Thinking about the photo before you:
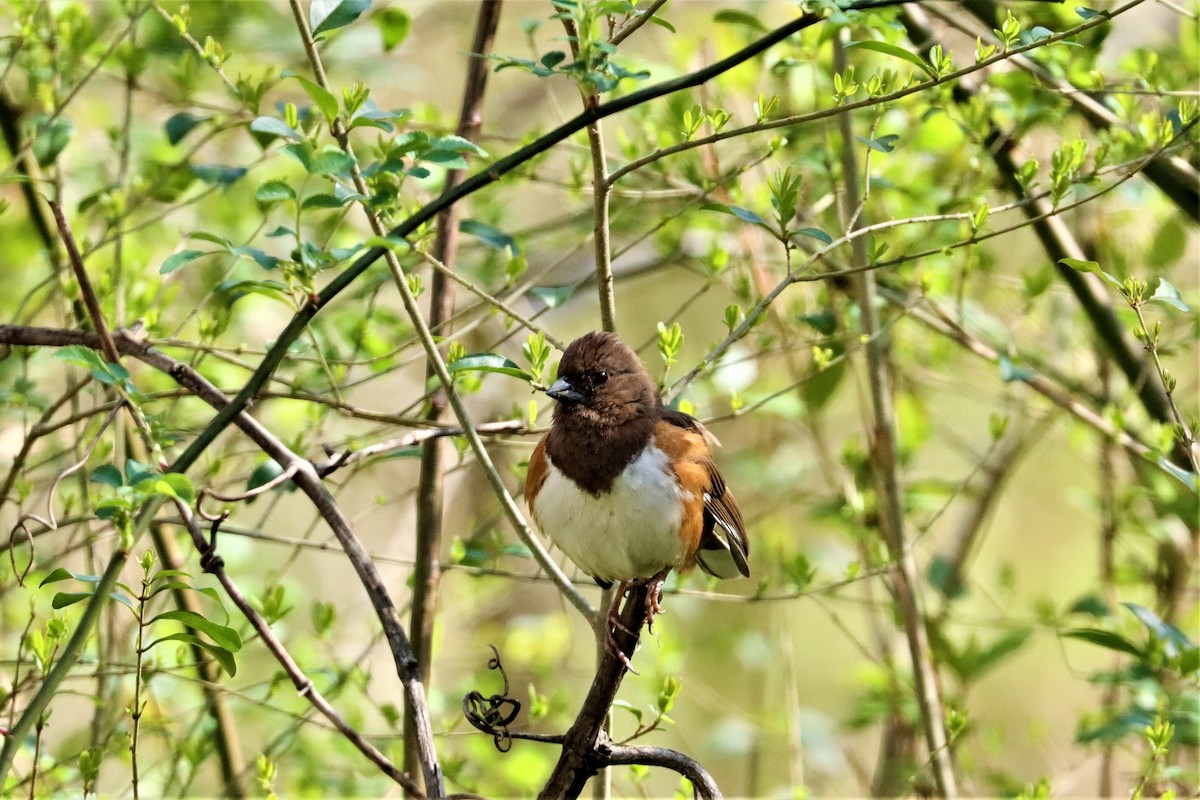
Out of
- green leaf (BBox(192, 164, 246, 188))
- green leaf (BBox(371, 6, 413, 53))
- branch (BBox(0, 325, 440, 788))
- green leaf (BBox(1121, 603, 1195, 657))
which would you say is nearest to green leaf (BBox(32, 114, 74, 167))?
green leaf (BBox(192, 164, 246, 188))

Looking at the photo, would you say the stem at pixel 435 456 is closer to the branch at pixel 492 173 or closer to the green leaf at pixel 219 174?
the green leaf at pixel 219 174

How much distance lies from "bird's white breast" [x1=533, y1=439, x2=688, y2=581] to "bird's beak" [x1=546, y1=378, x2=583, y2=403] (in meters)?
0.15

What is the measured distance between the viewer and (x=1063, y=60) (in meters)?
2.96

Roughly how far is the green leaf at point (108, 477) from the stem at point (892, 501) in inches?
71.3

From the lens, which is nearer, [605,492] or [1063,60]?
[605,492]

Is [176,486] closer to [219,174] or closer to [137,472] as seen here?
[137,472]

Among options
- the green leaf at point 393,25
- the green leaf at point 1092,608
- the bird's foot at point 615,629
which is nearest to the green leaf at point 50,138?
A: the green leaf at point 393,25

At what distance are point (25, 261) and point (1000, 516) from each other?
5.16 metres

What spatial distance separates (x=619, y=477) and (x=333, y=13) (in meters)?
1.10

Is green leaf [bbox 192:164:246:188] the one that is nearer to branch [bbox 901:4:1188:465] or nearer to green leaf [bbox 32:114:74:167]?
green leaf [bbox 32:114:74:167]

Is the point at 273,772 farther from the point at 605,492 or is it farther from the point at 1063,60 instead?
the point at 1063,60

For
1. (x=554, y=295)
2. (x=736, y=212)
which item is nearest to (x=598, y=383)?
(x=554, y=295)

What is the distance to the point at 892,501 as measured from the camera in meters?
3.31

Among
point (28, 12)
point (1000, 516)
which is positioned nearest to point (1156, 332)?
point (28, 12)
